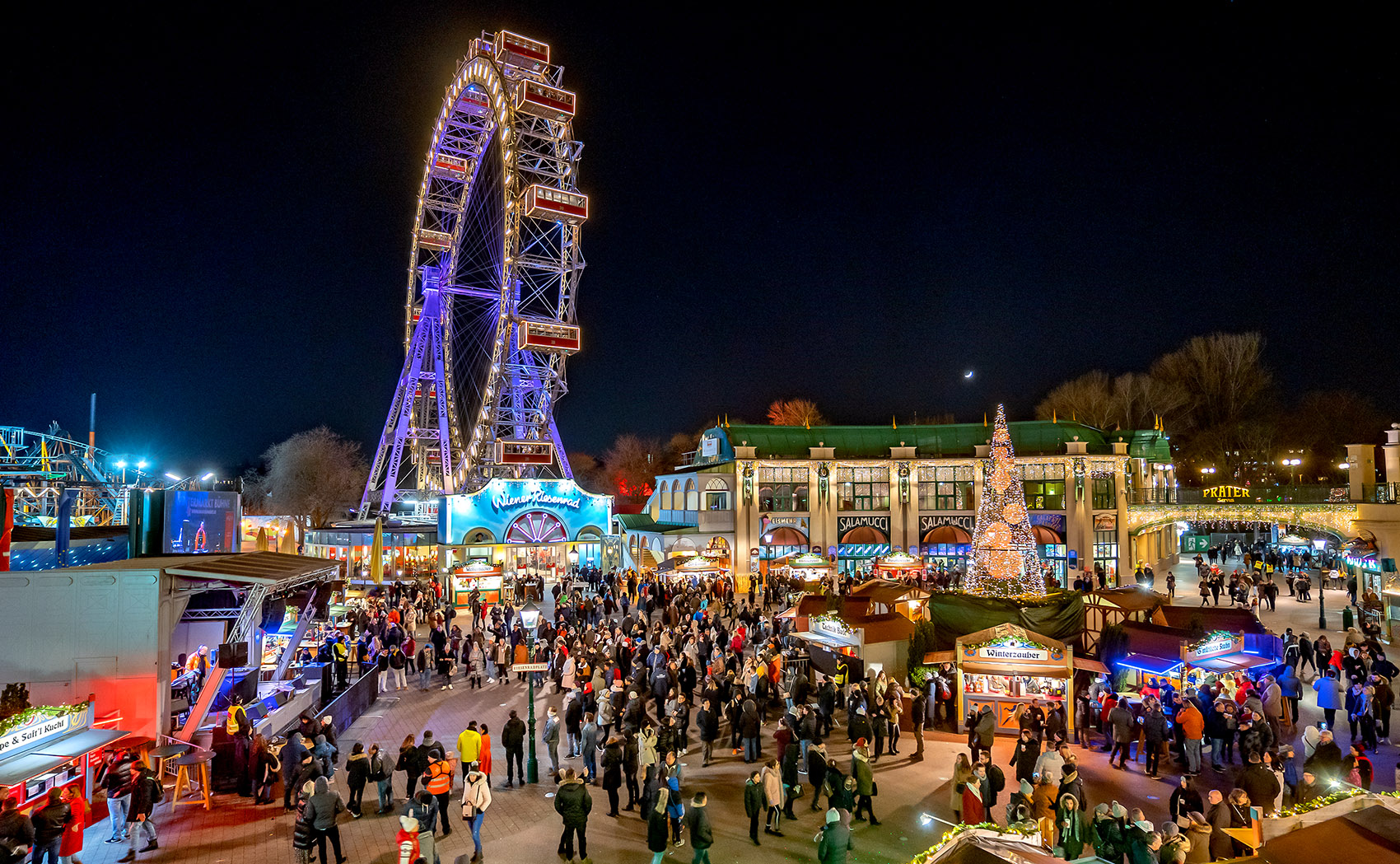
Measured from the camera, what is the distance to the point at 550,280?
111ft

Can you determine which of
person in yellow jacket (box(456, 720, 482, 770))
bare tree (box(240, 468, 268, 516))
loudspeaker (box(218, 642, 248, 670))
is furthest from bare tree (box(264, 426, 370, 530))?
person in yellow jacket (box(456, 720, 482, 770))

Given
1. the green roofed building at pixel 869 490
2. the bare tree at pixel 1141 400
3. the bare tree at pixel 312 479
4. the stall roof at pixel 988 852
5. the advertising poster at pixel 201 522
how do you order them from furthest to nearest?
the bare tree at pixel 312 479, the bare tree at pixel 1141 400, the green roofed building at pixel 869 490, the advertising poster at pixel 201 522, the stall roof at pixel 988 852

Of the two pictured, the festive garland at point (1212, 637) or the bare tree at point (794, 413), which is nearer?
the festive garland at point (1212, 637)

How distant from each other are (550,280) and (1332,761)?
99.4ft

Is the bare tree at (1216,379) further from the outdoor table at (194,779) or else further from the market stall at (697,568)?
the outdoor table at (194,779)

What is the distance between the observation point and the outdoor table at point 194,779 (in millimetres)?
9828

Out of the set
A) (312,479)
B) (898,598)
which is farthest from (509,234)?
(312,479)

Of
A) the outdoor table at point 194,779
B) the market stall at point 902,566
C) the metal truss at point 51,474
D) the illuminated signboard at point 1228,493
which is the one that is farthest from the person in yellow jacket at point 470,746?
the illuminated signboard at point 1228,493

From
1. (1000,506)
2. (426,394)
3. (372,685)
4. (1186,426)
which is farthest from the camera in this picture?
(1186,426)

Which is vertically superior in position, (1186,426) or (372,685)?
(1186,426)

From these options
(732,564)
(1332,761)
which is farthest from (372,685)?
(732,564)

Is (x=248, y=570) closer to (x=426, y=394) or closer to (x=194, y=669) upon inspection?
(x=194, y=669)

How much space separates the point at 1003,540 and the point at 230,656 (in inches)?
578

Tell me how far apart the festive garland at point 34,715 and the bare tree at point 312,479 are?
54.1 metres
